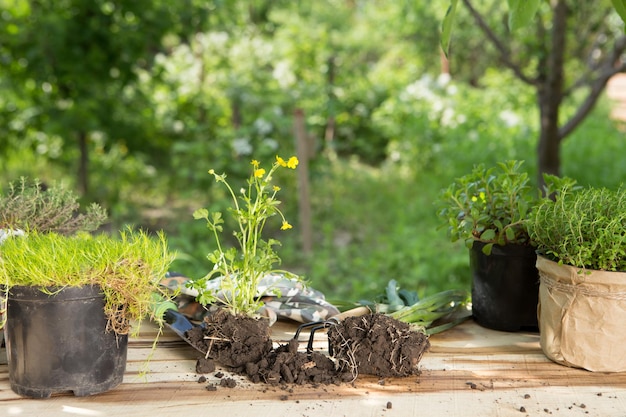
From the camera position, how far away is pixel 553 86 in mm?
4125

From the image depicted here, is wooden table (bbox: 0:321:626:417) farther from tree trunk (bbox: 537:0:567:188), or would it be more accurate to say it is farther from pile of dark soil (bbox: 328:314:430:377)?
tree trunk (bbox: 537:0:567:188)

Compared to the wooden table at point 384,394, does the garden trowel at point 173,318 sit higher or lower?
higher

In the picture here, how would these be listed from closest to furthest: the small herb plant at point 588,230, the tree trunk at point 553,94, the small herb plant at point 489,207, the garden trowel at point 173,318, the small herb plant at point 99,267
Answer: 1. the small herb plant at point 99,267
2. the small herb plant at point 588,230
3. the garden trowel at point 173,318
4. the small herb plant at point 489,207
5. the tree trunk at point 553,94

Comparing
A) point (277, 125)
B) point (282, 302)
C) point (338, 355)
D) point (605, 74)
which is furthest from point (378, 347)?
point (277, 125)

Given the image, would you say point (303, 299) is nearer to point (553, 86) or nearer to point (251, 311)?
point (251, 311)

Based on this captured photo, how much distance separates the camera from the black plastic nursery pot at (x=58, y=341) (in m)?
1.37

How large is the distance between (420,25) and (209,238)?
16.3 ft

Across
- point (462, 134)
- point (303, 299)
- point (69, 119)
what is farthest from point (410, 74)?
point (303, 299)

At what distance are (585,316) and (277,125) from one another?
4762 millimetres

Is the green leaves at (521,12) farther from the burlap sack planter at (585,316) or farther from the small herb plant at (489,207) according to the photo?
the burlap sack planter at (585,316)

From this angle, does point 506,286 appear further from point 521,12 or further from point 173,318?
point 173,318

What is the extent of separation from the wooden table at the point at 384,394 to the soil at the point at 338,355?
0.9 inches

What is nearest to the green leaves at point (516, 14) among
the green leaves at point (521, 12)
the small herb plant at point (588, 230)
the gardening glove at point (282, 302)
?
the green leaves at point (521, 12)

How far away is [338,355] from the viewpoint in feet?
4.99
